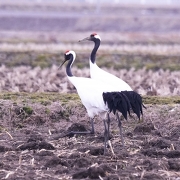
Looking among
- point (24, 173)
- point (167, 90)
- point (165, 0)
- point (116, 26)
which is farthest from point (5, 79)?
point (165, 0)

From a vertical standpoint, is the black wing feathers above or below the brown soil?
above

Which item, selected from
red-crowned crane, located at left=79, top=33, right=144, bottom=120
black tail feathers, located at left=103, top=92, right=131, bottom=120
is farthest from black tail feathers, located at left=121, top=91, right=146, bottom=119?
black tail feathers, located at left=103, top=92, right=131, bottom=120

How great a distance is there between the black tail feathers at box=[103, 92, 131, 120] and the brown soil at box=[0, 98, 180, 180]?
665mm

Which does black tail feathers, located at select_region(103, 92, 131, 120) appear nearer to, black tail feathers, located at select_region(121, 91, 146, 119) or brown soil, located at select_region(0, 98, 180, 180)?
black tail feathers, located at select_region(121, 91, 146, 119)

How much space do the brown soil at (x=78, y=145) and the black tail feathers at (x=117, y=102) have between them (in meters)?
0.67

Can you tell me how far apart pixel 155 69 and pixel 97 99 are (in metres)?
12.9

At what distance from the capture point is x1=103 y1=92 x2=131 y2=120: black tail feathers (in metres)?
10.9

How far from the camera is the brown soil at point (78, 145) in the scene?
9.53 meters

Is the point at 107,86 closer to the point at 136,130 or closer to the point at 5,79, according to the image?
the point at 136,130

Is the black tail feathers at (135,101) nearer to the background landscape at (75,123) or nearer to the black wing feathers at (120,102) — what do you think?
the black wing feathers at (120,102)

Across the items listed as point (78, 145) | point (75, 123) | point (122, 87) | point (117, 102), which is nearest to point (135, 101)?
point (122, 87)

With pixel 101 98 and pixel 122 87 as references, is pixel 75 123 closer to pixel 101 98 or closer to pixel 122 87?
pixel 122 87

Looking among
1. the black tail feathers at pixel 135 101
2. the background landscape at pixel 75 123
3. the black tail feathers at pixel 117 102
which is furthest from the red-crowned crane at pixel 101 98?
the background landscape at pixel 75 123

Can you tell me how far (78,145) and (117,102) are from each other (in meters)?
1.26
